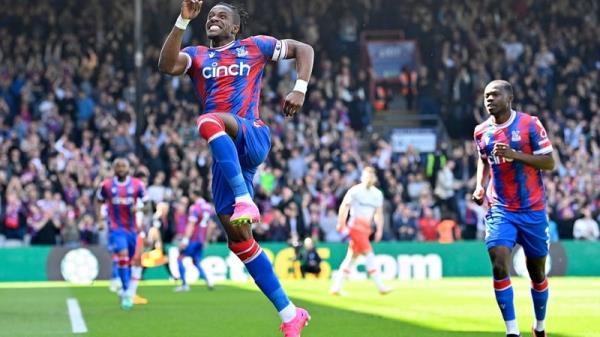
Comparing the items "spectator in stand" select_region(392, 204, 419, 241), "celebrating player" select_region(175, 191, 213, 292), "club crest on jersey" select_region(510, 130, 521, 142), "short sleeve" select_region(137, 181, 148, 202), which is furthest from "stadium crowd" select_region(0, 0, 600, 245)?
"club crest on jersey" select_region(510, 130, 521, 142)

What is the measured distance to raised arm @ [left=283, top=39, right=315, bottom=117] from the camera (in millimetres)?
9312

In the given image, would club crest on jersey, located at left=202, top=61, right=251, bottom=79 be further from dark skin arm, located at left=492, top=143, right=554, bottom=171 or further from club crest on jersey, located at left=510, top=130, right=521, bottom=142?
club crest on jersey, located at left=510, top=130, right=521, bottom=142

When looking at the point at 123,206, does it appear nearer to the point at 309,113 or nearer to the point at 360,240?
the point at 360,240

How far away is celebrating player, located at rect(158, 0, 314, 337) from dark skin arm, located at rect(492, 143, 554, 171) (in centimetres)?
213

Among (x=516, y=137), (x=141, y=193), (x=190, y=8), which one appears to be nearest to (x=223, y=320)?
(x=141, y=193)

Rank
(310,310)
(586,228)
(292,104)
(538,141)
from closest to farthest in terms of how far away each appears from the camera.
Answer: (292,104) < (538,141) < (310,310) < (586,228)

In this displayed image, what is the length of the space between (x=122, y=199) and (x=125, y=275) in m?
1.28

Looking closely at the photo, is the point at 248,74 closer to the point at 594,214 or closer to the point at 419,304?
the point at 419,304

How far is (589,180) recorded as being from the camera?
3044 centimetres

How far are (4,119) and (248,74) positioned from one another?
20743mm

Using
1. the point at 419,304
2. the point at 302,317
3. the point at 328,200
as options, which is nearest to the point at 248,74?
the point at 302,317

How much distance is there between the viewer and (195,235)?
23.0m

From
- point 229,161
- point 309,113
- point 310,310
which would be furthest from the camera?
point 309,113

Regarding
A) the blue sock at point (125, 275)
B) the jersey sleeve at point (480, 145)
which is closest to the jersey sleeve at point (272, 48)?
the jersey sleeve at point (480, 145)
